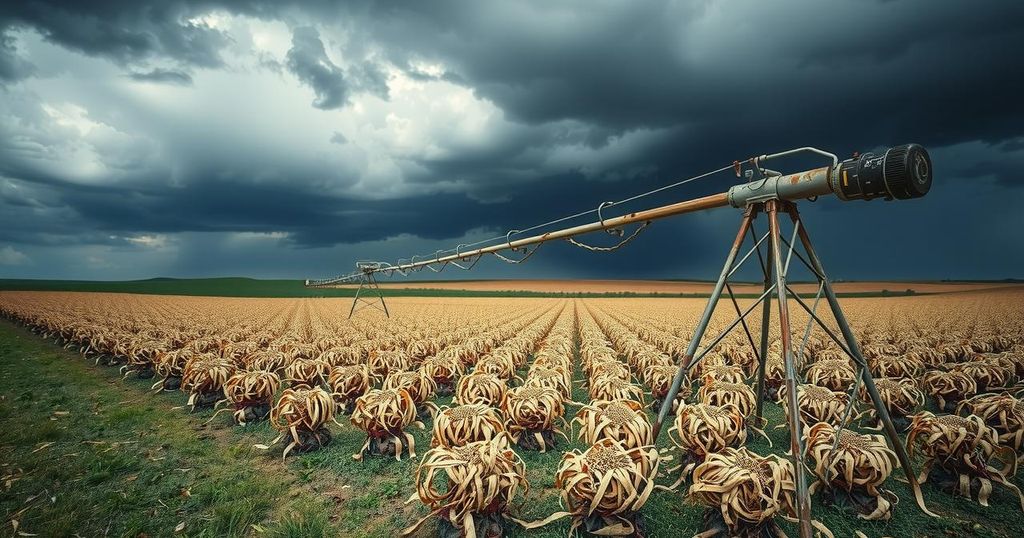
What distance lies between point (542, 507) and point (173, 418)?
9411 millimetres

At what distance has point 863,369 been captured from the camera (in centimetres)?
520

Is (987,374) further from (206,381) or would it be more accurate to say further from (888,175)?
(206,381)

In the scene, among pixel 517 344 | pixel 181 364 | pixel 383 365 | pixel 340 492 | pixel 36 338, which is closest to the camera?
pixel 340 492

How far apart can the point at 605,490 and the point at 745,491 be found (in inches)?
54.1

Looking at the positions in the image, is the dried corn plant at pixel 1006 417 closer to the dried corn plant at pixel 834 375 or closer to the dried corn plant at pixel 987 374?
the dried corn plant at pixel 834 375

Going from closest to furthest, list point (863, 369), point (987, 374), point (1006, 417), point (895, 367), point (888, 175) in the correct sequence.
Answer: point (888, 175)
point (863, 369)
point (1006, 417)
point (987, 374)
point (895, 367)

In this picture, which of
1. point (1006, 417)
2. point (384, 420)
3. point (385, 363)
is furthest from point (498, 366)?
point (1006, 417)

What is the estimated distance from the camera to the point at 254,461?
7.11 metres

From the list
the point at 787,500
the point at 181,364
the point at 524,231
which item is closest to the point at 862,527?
the point at 787,500

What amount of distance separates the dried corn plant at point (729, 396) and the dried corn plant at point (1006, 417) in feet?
10.3

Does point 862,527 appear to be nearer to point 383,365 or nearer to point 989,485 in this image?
point 989,485

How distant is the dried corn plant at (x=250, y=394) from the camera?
8.95 meters

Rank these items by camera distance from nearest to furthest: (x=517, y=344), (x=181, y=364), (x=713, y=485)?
(x=713, y=485) → (x=181, y=364) → (x=517, y=344)

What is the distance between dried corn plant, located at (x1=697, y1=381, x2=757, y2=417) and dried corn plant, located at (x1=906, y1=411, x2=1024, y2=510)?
7.09 feet
